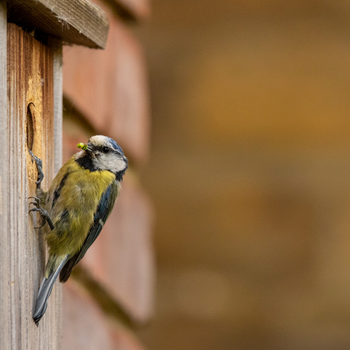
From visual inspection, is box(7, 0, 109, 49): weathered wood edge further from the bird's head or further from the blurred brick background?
the blurred brick background

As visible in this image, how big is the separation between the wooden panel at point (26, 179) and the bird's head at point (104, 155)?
16 centimetres

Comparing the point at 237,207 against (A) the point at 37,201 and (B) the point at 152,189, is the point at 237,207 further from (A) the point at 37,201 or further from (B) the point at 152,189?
(A) the point at 37,201

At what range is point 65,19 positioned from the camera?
1.05 metres

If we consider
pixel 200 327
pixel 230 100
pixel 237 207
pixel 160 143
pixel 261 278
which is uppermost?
pixel 230 100

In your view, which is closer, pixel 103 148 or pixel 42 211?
pixel 42 211

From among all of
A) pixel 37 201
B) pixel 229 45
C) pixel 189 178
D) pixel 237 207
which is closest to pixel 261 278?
pixel 237 207

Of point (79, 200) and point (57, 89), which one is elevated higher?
point (57, 89)

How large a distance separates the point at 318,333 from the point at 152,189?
2.56 feet

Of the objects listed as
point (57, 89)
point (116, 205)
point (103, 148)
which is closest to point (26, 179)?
point (57, 89)

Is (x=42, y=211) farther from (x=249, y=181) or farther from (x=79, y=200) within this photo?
(x=249, y=181)

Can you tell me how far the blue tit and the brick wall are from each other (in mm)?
62

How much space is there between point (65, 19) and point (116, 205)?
53 cm

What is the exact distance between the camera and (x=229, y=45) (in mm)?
2529

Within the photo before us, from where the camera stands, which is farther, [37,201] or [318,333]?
[318,333]
